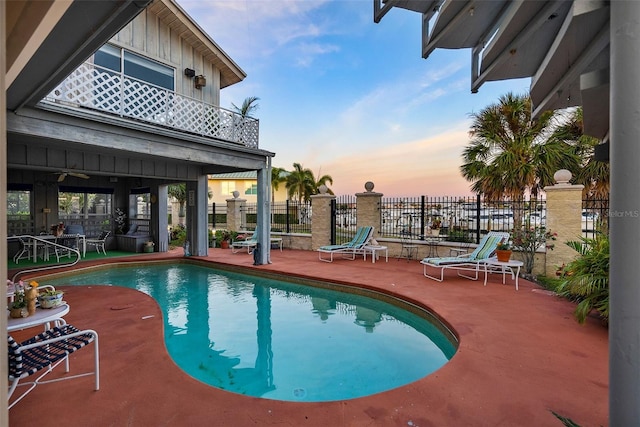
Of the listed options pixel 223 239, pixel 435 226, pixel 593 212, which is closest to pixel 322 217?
pixel 435 226

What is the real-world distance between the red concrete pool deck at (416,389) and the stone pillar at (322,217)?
25.1ft

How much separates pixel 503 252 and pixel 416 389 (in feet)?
19.1

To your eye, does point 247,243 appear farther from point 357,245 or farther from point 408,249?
point 408,249

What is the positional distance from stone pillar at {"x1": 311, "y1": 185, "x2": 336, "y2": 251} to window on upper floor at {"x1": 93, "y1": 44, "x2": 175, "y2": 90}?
6.36 metres

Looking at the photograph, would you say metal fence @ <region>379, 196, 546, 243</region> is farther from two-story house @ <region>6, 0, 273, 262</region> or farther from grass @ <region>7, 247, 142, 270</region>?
grass @ <region>7, 247, 142, 270</region>

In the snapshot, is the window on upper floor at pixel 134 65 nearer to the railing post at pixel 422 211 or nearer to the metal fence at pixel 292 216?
the metal fence at pixel 292 216

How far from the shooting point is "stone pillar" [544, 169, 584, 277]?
7.64 meters

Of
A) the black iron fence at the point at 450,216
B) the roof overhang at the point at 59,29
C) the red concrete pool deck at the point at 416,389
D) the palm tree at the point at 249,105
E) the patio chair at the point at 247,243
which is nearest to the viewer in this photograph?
the roof overhang at the point at 59,29

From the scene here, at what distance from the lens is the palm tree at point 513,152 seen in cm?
1064

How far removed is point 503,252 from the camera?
775 cm

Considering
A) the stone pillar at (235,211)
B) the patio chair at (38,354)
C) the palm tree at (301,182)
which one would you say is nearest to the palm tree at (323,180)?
the palm tree at (301,182)

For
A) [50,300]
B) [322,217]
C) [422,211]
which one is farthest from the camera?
[322,217]

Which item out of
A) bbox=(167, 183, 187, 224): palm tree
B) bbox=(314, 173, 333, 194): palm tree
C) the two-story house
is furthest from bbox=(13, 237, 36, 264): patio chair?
bbox=(314, 173, 333, 194): palm tree

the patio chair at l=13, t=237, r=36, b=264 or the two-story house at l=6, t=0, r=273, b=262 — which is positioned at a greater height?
the two-story house at l=6, t=0, r=273, b=262
